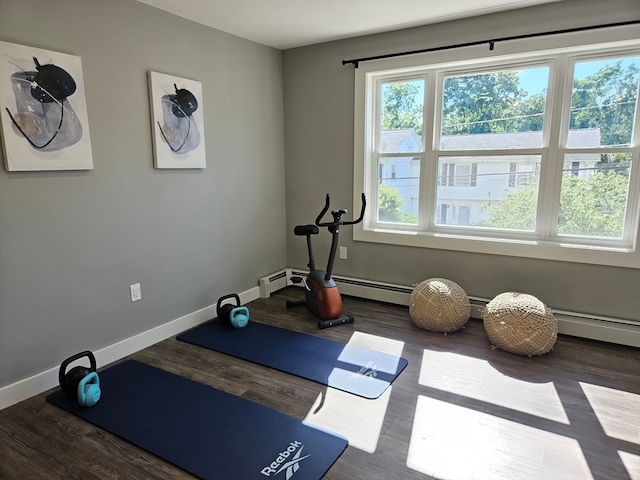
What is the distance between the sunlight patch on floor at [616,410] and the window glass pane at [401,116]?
2.33 metres

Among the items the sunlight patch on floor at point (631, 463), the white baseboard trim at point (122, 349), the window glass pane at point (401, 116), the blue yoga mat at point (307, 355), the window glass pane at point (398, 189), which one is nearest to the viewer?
the sunlight patch on floor at point (631, 463)

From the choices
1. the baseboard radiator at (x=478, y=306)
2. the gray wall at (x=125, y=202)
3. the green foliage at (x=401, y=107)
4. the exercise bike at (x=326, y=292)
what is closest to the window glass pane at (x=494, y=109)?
the green foliage at (x=401, y=107)

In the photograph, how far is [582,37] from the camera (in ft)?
9.38

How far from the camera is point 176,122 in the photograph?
10.2 ft

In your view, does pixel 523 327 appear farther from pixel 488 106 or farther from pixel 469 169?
pixel 488 106

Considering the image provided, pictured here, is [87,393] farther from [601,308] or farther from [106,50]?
[601,308]

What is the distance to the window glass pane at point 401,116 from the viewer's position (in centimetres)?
369

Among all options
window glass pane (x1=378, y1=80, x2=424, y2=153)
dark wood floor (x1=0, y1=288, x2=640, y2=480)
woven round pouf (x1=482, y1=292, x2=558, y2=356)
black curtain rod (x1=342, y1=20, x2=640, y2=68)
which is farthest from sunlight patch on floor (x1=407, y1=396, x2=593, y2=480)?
black curtain rod (x1=342, y1=20, x2=640, y2=68)

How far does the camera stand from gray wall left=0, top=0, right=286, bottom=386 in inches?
91.3

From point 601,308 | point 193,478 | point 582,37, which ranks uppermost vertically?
point 582,37

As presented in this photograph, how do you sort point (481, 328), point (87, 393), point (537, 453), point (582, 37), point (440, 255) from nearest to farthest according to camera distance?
point (537, 453)
point (87, 393)
point (582, 37)
point (481, 328)
point (440, 255)

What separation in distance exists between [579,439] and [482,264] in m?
1.68

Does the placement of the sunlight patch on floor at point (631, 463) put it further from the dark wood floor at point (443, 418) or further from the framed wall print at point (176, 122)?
the framed wall print at point (176, 122)

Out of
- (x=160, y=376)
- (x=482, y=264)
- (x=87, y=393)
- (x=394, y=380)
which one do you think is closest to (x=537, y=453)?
(x=394, y=380)
